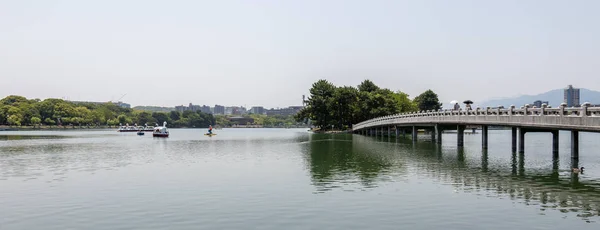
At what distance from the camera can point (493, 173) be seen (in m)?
35.8

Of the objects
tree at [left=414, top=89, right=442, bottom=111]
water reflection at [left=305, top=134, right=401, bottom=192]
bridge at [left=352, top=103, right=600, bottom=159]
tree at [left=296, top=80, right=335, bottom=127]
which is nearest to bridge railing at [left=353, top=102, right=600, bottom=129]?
bridge at [left=352, top=103, right=600, bottom=159]

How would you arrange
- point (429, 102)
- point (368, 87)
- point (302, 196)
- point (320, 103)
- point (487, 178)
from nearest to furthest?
1. point (302, 196)
2. point (487, 178)
3. point (320, 103)
4. point (368, 87)
5. point (429, 102)

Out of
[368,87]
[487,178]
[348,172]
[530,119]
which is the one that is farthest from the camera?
[368,87]

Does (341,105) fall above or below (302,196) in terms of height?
above

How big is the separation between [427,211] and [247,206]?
24.7ft

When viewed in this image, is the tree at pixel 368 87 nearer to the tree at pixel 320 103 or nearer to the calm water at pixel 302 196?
the tree at pixel 320 103

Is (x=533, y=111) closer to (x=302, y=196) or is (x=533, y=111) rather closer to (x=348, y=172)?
(x=348, y=172)

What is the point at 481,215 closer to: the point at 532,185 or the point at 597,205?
the point at 597,205

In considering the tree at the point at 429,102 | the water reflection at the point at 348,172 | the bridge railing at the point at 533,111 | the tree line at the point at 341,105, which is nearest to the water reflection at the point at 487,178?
the water reflection at the point at 348,172

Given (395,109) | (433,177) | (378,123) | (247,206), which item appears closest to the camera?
(247,206)

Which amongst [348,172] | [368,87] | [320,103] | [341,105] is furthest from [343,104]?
[348,172]

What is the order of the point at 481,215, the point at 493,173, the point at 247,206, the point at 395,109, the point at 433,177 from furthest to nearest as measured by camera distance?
the point at 395,109, the point at 493,173, the point at 433,177, the point at 247,206, the point at 481,215

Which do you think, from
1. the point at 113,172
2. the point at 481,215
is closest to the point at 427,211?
the point at 481,215

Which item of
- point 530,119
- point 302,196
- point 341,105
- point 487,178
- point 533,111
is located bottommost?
point 302,196
